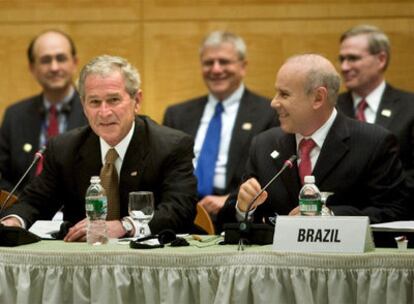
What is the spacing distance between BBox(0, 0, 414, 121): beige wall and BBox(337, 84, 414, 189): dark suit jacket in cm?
103

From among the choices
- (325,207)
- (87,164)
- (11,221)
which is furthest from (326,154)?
(11,221)

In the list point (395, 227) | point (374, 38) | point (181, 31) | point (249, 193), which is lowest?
point (395, 227)

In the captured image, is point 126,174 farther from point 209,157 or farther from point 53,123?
point 53,123

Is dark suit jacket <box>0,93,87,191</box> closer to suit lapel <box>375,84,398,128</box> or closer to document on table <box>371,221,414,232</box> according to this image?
suit lapel <box>375,84,398,128</box>

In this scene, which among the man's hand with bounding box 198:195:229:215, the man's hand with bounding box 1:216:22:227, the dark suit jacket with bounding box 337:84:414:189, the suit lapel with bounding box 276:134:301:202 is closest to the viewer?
the man's hand with bounding box 1:216:22:227

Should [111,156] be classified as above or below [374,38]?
below

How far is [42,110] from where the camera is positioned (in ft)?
22.9

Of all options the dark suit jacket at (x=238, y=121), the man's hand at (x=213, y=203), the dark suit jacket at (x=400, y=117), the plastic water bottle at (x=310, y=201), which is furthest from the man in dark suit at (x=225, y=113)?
the plastic water bottle at (x=310, y=201)

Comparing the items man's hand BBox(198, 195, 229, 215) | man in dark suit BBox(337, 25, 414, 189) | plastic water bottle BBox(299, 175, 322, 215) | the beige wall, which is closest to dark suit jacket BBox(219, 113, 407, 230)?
plastic water bottle BBox(299, 175, 322, 215)

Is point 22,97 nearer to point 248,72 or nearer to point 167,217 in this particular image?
point 248,72

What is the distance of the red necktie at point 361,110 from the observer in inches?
255

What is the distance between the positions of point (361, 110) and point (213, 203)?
50.2 inches

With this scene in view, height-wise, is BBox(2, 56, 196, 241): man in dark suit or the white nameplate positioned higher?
BBox(2, 56, 196, 241): man in dark suit

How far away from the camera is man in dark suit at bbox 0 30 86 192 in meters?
6.83
